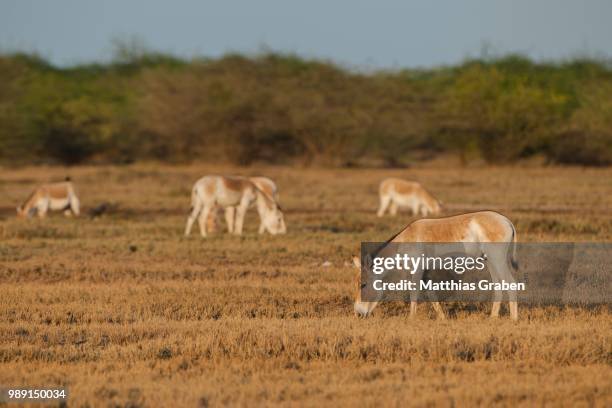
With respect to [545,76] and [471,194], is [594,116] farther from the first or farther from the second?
[471,194]

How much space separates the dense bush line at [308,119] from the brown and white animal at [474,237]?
44867 millimetres

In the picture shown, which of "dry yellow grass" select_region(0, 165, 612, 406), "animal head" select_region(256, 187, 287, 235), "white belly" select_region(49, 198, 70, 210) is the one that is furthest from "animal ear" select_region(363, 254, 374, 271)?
"white belly" select_region(49, 198, 70, 210)

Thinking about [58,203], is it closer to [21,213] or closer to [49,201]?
[49,201]

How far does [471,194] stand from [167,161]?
29902 mm

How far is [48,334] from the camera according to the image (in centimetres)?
989

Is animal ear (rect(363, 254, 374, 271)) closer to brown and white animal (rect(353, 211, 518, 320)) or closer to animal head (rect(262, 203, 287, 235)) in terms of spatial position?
brown and white animal (rect(353, 211, 518, 320))

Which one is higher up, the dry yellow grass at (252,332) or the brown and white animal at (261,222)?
the brown and white animal at (261,222)

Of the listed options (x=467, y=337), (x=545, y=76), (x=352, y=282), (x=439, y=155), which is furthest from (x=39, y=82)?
(x=467, y=337)

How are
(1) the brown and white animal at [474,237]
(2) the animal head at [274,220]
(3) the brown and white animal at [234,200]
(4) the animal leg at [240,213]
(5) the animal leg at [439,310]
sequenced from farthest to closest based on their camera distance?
(4) the animal leg at [240,213] < (3) the brown and white animal at [234,200] < (2) the animal head at [274,220] < (5) the animal leg at [439,310] < (1) the brown and white animal at [474,237]

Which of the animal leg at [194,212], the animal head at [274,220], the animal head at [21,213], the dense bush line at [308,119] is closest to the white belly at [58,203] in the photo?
the animal head at [21,213]

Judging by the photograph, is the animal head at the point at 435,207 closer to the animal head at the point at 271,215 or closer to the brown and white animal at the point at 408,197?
the brown and white animal at the point at 408,197

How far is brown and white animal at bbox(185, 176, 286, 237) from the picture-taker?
21344mm

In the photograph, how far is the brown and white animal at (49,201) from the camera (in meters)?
25.8

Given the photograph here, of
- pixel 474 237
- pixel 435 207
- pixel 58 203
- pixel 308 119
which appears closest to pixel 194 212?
pixel 58 203
